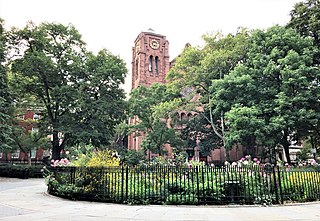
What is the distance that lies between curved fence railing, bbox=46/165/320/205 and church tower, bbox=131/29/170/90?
33.1m

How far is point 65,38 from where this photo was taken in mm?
26094

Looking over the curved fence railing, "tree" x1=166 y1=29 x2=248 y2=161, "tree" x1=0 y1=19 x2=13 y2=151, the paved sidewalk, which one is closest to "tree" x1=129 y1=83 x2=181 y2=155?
"tree" x1=166 y1=29 x2=248 y2=161

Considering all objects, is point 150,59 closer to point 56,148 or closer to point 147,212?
point 56,148

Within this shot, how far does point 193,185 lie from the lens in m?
9.06

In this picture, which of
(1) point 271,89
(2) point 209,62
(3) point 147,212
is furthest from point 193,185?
(2) point 209,62

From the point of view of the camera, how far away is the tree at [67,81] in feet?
78.9

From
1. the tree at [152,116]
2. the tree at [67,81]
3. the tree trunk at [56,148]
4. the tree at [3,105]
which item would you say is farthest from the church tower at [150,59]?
the tree at [3,105]

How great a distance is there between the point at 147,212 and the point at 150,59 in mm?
39242

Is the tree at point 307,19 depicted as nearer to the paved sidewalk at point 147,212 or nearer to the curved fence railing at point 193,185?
the curved fence railing at point 193,185

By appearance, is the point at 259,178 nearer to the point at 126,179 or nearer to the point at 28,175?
the point at 126,179

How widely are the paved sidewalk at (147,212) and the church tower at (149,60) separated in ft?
111

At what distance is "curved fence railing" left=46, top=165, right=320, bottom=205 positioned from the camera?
8.95 m

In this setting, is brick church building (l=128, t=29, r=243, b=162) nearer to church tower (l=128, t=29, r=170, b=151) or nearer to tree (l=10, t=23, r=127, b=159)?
church tower (l=128, t=29, r=170, b=151)

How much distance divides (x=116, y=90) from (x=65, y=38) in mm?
7316
